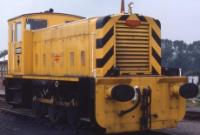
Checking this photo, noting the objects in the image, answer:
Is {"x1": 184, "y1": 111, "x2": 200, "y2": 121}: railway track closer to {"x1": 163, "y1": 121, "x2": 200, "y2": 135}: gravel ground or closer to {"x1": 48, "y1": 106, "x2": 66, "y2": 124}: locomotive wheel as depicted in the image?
{"x1": 163, "y1": 121, "x2": 200, "y2": 135}: gravel ground

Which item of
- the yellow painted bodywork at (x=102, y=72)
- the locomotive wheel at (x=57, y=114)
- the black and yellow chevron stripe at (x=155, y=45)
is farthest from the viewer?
the locomotive wheel at (x=57, y=114)

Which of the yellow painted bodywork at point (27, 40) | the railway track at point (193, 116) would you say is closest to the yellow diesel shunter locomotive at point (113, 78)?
the yellow painted bodywork at point (27, 40)

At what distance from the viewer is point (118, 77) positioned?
1033 cm

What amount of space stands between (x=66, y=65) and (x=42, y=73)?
66.5 inches

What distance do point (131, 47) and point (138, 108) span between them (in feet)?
4.88

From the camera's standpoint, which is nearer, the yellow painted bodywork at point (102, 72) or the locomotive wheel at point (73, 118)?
the yellow painted bodywork at point (102, 72)

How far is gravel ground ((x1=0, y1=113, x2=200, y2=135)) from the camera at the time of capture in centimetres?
1141

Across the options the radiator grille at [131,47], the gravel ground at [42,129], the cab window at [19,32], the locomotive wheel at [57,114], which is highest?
the cab window at [19,32]

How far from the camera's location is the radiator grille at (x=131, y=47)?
36.1 ft

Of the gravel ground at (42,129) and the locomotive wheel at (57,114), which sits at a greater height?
the locomotive wheel at (57,114)

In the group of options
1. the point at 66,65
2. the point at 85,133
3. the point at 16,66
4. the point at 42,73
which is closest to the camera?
the point at 85,133

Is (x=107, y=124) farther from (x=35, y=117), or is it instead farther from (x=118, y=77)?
(x=35, y=117)

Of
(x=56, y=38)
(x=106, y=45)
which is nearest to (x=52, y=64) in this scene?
(x=56, y=38)

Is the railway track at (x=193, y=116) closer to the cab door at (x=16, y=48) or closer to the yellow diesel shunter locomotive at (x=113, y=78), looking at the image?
the yellow diesel shunter locomotive at (x=113, y=78)
